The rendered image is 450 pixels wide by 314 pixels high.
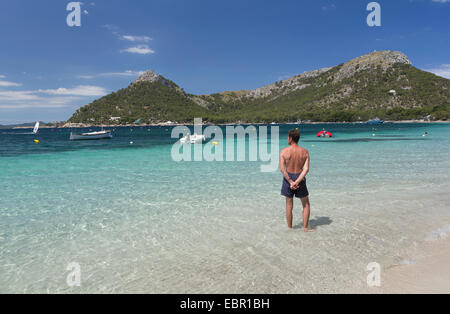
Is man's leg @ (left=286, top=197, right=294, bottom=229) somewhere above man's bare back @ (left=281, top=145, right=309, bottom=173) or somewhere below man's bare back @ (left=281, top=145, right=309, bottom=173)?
below

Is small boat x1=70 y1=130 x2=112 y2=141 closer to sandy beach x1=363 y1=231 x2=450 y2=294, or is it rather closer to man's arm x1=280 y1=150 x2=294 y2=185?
man's arm x1=280 y1=150 x2=294 y2=185

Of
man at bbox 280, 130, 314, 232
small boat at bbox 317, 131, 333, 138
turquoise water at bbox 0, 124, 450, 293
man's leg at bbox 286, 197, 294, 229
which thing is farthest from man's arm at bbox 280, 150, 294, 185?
small boat at bbox 317, 131, 333, 138

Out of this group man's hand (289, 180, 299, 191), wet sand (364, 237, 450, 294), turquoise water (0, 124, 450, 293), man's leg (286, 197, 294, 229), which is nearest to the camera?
wet sand (364, 237, 450, 294)

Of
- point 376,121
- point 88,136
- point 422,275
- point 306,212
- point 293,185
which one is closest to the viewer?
point 422,275

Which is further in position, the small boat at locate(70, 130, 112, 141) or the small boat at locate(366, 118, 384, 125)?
the small boat at locate(366, 118, 384, 125)

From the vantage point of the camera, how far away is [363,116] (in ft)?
565

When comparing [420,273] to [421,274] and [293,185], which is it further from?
[293,185]

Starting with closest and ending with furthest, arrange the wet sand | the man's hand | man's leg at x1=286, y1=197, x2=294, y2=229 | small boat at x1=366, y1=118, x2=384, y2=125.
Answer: the wet sand → the man's hand → man's leg at x1=286, y1=197, x2=294, y2=229 → small boat at x1=366, y1=118, x2=384, y2=125

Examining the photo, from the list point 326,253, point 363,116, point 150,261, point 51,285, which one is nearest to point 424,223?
point 326,253

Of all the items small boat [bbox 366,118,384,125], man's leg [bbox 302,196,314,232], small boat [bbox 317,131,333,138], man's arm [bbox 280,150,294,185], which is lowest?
man's leg [bbox 302,196,314,232]

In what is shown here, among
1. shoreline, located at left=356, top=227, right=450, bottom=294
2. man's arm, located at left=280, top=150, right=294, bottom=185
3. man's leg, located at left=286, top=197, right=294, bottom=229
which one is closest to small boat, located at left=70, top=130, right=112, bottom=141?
man's leg, located at left=286, top=197, right=294, bottom=229

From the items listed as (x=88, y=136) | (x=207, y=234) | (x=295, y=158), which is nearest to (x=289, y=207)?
(x=295, y=158)

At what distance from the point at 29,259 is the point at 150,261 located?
2709mm
